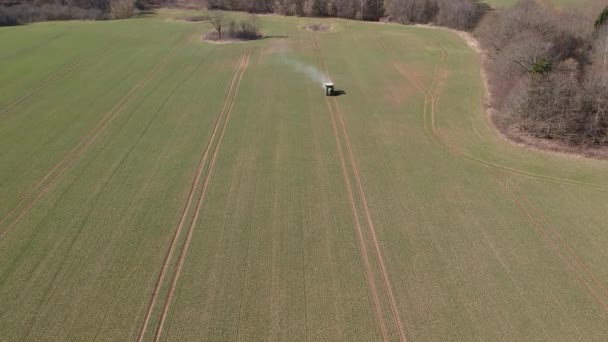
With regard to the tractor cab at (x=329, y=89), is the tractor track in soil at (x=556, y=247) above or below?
below

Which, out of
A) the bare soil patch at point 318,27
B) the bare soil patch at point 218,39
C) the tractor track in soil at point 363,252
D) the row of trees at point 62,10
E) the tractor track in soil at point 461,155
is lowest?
the tractor track in soil at point 363,252

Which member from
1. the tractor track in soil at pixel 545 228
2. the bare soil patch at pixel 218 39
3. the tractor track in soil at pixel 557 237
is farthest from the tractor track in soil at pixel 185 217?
the bare soil patch at pixel 218 39

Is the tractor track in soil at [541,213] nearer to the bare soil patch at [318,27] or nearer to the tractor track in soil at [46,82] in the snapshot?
the bare soil patch at [318,27]

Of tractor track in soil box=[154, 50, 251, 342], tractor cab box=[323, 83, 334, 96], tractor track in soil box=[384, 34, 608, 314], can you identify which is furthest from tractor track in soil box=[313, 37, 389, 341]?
tractor cab box=[323, 83, 334, 96]

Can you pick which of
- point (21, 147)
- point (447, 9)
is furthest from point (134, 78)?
point (447, 9)

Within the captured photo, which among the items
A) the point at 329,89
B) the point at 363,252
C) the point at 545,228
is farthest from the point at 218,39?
the point at 545,228

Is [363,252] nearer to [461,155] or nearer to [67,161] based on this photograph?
[461,155]

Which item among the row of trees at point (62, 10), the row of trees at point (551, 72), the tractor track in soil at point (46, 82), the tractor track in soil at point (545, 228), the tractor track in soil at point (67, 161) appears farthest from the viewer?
the row of trees at point (62, 10)
